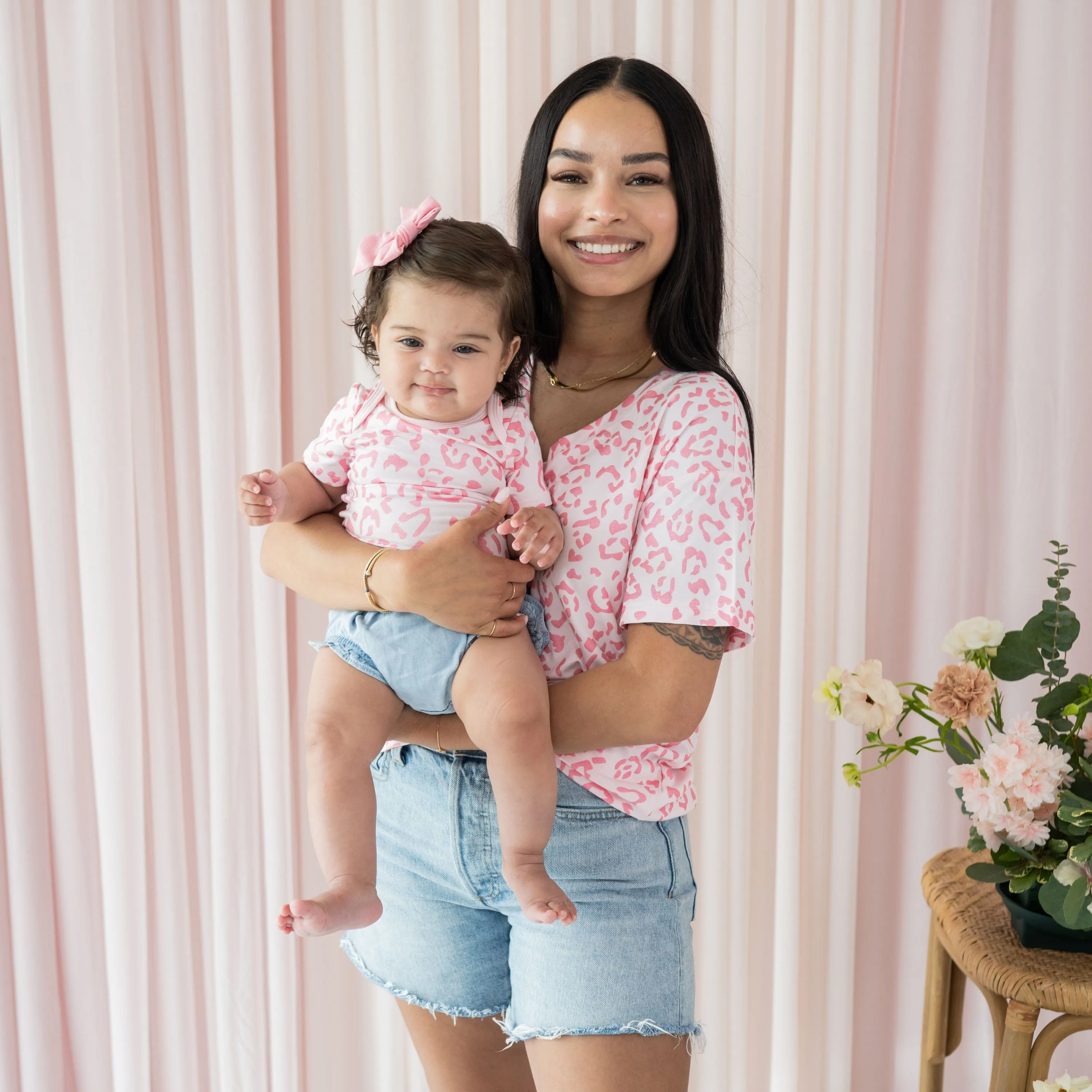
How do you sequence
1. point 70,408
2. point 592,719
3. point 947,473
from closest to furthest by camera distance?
point 592,719
point 70,408
point 947,473

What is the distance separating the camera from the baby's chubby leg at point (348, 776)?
3.96ft

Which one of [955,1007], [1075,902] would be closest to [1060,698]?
[1075,902]

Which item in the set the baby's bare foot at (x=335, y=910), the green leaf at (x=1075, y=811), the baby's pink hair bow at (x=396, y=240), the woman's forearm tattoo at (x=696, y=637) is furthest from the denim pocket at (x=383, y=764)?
the green leaf at (x=1075, y=811)

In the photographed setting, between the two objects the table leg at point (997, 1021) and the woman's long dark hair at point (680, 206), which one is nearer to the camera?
the woman's long dark hair at point (680, 206)

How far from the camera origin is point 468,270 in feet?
4.11

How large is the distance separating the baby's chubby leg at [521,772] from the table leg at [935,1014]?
36.7 inches

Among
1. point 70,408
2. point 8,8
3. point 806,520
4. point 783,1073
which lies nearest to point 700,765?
point 806,520

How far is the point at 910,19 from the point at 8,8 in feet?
5.19

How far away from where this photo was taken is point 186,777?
6.57 feet

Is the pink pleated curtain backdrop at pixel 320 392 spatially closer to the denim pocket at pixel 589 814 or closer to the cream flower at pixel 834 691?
the cream flower at pixel 834 691

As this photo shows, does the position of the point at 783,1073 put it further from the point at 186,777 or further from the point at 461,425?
the point at 461,425

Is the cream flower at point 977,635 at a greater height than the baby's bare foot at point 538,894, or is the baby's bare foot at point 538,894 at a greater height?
the cream flower at point 977,635

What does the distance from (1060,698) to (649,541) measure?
2.60 ft

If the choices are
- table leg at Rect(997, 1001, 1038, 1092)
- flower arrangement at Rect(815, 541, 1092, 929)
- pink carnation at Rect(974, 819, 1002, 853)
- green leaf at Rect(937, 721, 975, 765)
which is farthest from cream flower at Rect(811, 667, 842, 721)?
table leg at Rect(997, 1001, 1038, 1092)
